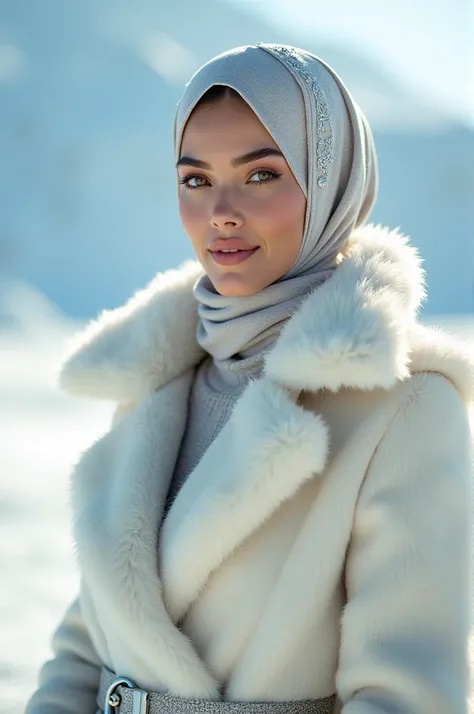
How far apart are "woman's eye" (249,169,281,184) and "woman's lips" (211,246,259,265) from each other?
4.0 inches

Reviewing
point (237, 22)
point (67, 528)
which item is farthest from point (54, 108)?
point (67, 528)

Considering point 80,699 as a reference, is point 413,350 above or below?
above

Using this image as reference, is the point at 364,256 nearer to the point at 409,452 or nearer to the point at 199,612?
the point at 409,452

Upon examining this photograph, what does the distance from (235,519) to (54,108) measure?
12501 mm

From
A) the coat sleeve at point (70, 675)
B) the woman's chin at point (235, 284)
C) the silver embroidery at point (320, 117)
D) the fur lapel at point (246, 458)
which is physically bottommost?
the coat sleeve at point (70, 675)

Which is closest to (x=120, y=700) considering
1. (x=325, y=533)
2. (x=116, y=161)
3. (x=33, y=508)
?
(x=325, y=533)

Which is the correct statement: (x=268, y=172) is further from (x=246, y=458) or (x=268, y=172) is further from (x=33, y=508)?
(x=33, y=508)

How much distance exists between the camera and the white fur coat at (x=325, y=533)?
1149mm

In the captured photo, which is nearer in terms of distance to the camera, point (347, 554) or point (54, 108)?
point (347, 554)

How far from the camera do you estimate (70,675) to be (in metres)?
1.56

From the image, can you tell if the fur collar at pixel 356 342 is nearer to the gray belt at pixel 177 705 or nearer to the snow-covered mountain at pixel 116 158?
the gray belt at pixel 177 705

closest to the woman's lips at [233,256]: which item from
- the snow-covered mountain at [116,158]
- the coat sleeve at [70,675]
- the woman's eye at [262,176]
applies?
the woman's eye at [262,176]

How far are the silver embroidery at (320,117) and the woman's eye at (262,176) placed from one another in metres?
A: 0.08

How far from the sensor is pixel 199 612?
1.33 m
